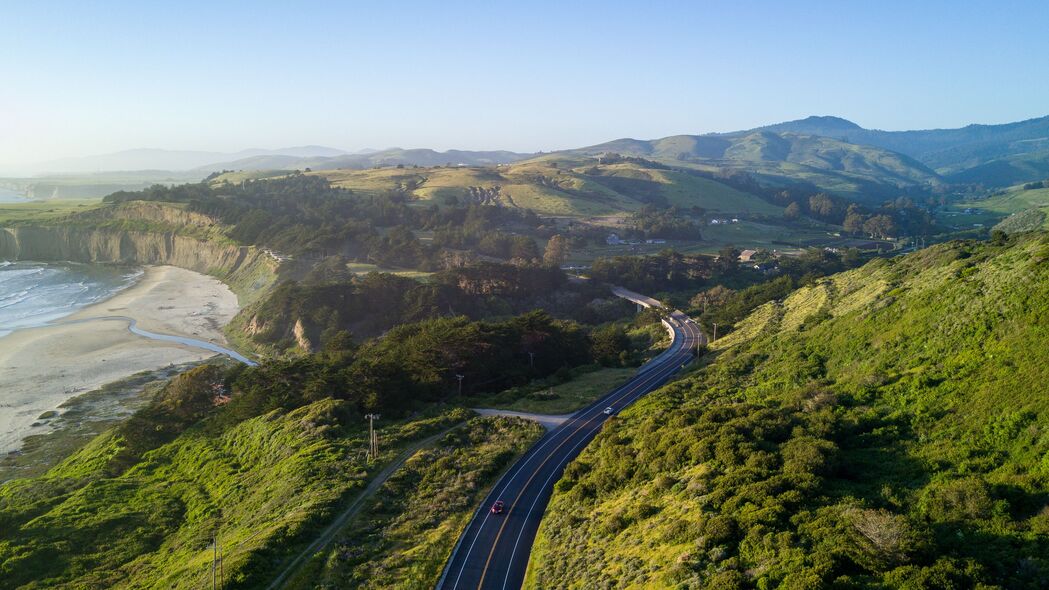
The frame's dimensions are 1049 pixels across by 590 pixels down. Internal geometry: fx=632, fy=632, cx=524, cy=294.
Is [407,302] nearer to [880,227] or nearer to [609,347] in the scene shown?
[609,347]

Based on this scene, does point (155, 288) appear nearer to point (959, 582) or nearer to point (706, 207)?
point (959, 582)

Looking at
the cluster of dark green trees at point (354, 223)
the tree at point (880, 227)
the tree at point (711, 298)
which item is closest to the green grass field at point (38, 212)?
the cluster of dark green trees at point (354, 223)

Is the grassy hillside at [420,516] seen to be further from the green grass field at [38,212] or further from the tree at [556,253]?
the green grass field at [38,212]

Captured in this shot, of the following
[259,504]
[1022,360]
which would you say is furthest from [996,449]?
[259,504]

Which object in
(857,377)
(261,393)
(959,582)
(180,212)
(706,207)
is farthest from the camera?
(706,207)

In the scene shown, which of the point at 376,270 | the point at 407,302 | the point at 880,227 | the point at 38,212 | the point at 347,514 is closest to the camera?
the point at 347,514

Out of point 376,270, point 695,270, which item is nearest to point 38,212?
point 376,270

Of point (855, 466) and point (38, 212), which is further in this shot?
point (38, 212)
